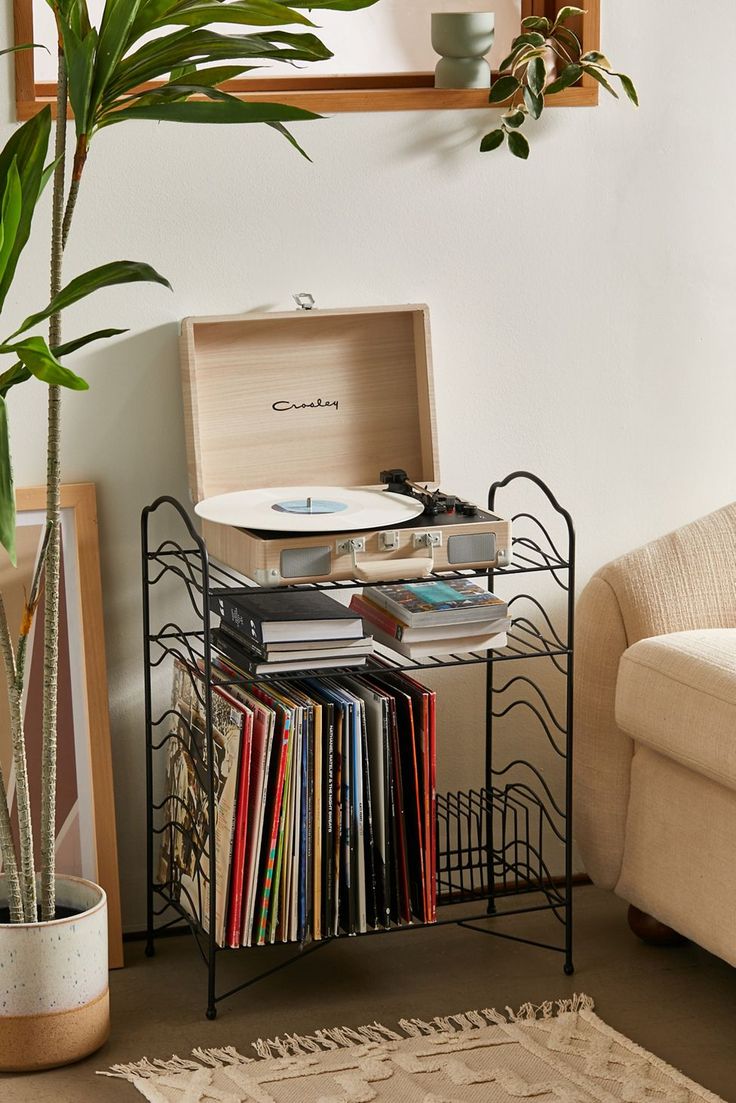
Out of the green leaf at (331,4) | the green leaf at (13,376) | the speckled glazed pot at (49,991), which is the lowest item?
the speckled glazed pot at (49,991)

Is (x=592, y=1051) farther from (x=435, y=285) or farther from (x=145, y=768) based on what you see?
(x=435, y=285)

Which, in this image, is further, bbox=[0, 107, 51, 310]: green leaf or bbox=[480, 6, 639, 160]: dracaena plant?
bbox=[480, 6, 639, 160]: dracaena plant

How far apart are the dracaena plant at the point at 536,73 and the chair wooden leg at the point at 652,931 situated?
126cm

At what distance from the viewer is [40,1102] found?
1880mm

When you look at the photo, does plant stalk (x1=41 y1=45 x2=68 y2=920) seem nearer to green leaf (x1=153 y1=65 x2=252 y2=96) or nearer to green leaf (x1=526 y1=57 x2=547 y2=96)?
green leaf (x1=153 y1=65 x2=252 y2=96)

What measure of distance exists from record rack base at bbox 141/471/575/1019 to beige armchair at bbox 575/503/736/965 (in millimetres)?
62

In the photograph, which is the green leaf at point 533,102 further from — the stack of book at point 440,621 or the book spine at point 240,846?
the book spine at point 240,846

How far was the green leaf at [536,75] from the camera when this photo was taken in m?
2.29

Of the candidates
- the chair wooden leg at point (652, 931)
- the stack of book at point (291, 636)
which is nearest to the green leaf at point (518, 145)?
the stack of book at point (291, 636)

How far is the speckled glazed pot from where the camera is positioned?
6.31 ft

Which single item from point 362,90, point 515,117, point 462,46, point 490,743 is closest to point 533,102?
point 515,117

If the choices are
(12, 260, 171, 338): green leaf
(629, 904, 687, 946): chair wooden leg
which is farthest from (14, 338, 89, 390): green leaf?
(629, 904, 687, 946): chair wooden leg

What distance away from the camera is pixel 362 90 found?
2.36m

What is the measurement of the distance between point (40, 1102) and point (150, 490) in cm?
93
